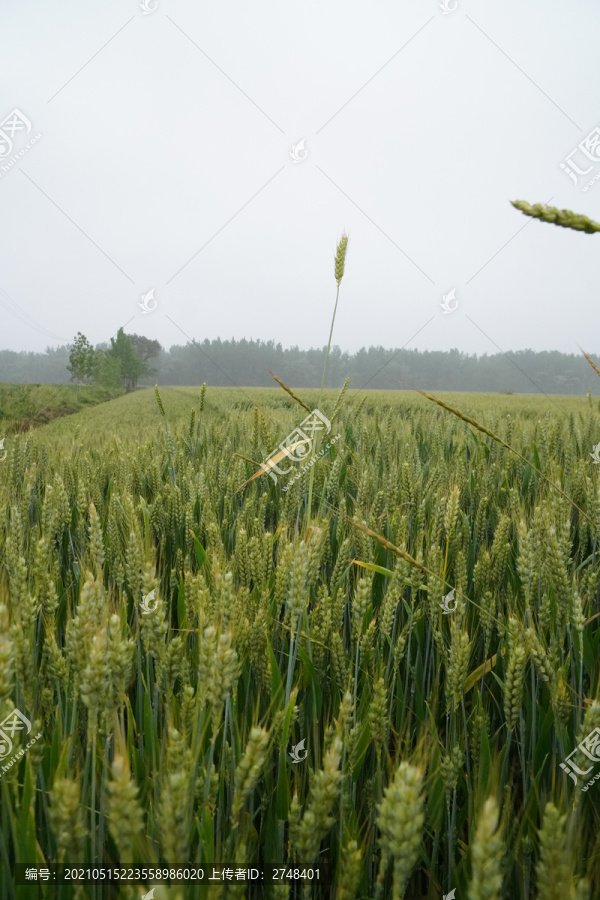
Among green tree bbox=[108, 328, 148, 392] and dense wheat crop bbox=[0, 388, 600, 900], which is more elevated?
green tree bbox=[108, 328, 148, 392]

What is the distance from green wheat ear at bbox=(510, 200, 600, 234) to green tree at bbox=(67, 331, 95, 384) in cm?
3837

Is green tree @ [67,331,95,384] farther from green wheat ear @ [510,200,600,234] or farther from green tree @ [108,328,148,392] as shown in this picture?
green wheat ear @ [510,200,600,234]

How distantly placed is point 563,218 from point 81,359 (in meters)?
39.1

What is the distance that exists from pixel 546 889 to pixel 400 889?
0.45ft

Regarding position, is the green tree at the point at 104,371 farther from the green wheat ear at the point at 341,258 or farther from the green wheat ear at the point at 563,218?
the green wheat ear at the point at 563,218

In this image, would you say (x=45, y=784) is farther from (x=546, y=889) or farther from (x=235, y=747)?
(x=546, y=889)

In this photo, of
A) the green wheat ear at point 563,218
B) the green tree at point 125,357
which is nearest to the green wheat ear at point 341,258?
the green wheat ear at point 563,218

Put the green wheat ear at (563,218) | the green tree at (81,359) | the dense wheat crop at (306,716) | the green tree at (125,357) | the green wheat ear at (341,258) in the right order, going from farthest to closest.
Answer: the green tree at (125,357) < the green tree at (81,359) < the green wheat ear at (341,258) < the dense wheat crop at (306,716) < the green wheat ear at (563,218)

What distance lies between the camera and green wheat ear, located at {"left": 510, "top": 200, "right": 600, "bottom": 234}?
1.47 ft

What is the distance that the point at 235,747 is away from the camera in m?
0.82

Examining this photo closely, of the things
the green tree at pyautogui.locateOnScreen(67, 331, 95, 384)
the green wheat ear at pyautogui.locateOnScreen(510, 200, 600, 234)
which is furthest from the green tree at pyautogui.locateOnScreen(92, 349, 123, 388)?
the green wheat ear at pyautogui.locateOnScreen(510, 200, 600, 234)

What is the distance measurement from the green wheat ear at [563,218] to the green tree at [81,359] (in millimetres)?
38369

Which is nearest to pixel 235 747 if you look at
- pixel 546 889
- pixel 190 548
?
pixel 546 889

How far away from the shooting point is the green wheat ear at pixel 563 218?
1.47ft
